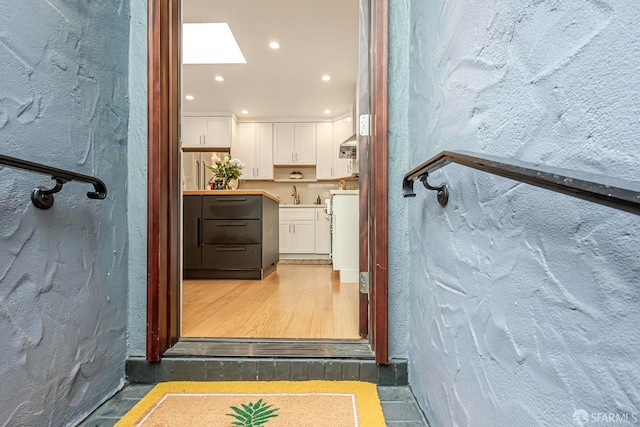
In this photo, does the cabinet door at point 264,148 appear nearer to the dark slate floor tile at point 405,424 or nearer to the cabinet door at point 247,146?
the cabinet door at point 247,146

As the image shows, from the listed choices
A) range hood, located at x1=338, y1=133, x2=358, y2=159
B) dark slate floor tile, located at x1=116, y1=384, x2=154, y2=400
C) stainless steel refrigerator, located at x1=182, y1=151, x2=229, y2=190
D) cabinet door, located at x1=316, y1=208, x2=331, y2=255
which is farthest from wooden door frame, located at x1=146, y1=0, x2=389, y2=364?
cabinet door, located at x1=316, y1=208, x2=331, y2=255

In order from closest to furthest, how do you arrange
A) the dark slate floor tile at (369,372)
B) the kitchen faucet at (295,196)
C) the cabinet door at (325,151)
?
the dark slate floor tile at (369,372) → the cabinet door at (325,151) → the kitchen faucet at (295,196)

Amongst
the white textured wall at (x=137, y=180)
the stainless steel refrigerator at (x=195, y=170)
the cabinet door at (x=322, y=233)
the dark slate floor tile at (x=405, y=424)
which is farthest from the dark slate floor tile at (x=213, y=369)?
the cabinet door at (x=322, y=233)

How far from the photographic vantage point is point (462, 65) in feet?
2.81

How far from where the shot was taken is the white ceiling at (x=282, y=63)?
10.1ft

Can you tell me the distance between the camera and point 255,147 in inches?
248

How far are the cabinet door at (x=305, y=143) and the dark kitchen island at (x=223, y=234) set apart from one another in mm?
2852

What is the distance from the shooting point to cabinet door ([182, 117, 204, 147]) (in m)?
5.93

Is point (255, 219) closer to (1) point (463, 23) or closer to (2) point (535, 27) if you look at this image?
(1) point (463, 23)

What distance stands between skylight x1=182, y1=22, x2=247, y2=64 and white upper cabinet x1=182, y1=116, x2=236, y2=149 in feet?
6.30

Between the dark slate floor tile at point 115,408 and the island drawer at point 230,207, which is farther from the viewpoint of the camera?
the island drawer at point 230,207

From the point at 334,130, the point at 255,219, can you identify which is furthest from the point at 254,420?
the point at 334,130

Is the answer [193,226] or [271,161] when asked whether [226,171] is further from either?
[271,161]

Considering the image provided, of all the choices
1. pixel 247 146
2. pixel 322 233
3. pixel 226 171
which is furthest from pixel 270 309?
pixel 247 146
